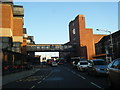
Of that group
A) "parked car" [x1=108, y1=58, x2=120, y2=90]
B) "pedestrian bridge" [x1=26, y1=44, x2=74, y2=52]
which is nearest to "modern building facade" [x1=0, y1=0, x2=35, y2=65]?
"pedestrian bridge" [x1=26, y1=44, x2=74, y2=52]

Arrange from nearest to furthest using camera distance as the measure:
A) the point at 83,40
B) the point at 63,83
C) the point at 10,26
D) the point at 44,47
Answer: the point at 63,83 → the point at 10,26 → the point at 44,47 → the point at 83,40

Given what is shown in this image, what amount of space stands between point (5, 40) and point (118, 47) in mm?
34042

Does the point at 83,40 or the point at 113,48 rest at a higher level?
the point at 83,40

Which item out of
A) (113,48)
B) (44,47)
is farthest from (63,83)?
(44,47)

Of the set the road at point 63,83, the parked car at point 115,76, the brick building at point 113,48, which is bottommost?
the road at point 63,83

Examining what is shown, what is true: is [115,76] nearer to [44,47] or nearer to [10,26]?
[10,26]

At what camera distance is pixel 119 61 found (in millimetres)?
9344

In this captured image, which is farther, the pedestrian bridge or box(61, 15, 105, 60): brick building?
box(61, 15, 105, 60): brick building

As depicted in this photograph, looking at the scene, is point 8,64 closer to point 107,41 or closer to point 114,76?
point 114,76

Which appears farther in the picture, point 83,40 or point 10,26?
point 83,40

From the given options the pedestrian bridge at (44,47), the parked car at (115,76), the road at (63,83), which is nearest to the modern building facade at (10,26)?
the pedestrian bridge at (44,47)

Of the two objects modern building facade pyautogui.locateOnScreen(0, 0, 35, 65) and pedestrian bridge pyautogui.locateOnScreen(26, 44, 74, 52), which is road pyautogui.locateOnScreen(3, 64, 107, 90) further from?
pedestrian bridge pyautogui.locateOnScreen(26, 44, 74, 52)

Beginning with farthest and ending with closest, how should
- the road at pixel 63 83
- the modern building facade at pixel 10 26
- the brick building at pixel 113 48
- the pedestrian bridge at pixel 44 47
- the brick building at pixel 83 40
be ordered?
the brick building at pixel 83 40
the pedestrian bridge at pixel 44 47
the modern building facade at pixel 10 26
the brick building at pixel 113 48
the road at pixel 63 83

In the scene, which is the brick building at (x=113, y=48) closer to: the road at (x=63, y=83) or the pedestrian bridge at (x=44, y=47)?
the pedestrian bridge at (x=44, y=47)
